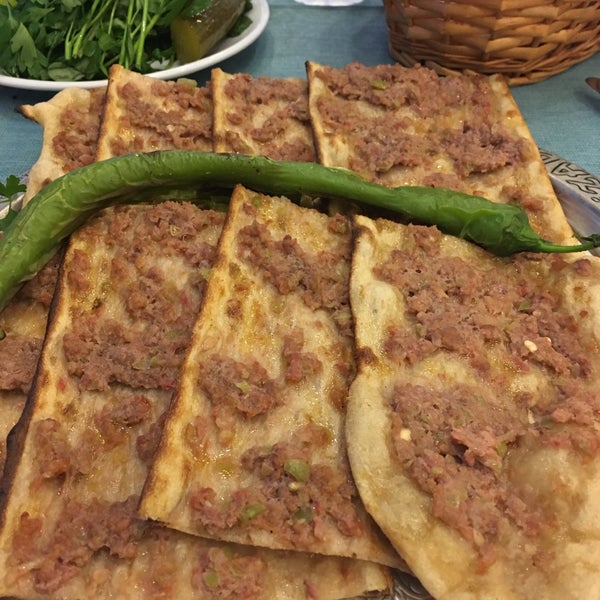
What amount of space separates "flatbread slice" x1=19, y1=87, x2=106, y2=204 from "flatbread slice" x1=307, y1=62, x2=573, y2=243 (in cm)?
165

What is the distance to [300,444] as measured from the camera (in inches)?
113

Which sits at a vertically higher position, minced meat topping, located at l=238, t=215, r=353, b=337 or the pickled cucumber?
minced meat topping, located at l=238, t=215, r=353, b=337

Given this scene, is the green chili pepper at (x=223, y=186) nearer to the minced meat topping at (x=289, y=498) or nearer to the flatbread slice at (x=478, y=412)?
the flatbread slice at (x=478, y=412)

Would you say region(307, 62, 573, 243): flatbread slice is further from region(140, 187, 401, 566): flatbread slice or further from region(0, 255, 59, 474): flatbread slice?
region(0, 255, 59, 474): flatbread slice

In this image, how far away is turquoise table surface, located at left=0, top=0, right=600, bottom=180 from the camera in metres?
5.40

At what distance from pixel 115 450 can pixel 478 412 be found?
1.81 metres

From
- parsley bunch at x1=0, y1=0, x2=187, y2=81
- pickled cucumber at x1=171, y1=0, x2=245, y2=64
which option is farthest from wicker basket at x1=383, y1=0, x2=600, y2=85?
parsley bunch at x1=0, y1=0, x2=187, y2=81

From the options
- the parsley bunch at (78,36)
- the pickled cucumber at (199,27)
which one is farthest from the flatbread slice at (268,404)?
the parsley bunch at (78,36)

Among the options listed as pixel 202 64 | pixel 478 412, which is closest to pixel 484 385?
pixel 478 412

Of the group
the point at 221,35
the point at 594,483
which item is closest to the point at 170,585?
the point at 594,483

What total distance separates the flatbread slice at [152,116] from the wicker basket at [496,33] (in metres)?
2.06

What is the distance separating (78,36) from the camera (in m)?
5.95

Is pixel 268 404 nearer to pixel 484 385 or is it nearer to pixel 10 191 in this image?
pixel 484 385

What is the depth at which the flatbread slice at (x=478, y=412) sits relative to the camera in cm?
257
